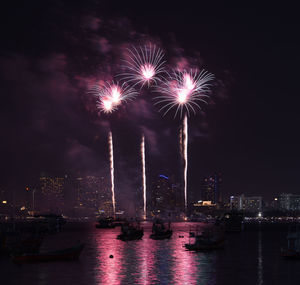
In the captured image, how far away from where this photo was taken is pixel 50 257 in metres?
92.5

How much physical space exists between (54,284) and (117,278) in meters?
9.49

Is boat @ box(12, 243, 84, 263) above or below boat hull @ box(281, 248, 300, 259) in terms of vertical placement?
above

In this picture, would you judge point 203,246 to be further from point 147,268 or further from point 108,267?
point 108,267

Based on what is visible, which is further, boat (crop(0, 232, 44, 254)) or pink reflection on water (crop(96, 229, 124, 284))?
boat (crop(0, 232, 44, 254))

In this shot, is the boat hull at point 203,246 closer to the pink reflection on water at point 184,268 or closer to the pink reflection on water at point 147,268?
the pink reflection on water at point 184,268

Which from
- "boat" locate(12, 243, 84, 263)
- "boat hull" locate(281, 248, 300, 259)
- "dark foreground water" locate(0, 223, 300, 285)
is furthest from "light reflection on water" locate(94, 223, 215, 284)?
"boat hull" locate(281, 248, 300, 259)

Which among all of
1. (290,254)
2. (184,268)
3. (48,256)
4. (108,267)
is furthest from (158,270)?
(290,254)

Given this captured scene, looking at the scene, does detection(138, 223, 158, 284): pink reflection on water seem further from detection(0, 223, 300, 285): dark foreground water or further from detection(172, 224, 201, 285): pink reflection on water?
detection(172, 224, 201, 285): pink reflection on water

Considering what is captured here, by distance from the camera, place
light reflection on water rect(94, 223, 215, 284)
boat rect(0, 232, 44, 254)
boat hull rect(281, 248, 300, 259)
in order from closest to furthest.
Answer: light reflection on water rect(94, 223, 215, 284), boat rect(0, 232, 44, 254), boat hull rect(281, 248, 300, 259)

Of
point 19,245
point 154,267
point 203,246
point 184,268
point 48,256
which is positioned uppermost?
point 19,245

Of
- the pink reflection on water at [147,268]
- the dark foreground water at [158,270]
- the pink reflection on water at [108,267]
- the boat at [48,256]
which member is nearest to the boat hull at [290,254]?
the dark foreground water at [158,270]

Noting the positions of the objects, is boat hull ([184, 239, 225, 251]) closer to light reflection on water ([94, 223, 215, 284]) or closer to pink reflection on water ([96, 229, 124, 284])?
light reflection on water ([94, 223, 215, 284])

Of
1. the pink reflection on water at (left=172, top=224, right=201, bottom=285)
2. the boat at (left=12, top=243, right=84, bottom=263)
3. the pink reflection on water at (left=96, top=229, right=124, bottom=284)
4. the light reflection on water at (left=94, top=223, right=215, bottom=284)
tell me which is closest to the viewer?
the pink reflection on water at (left=172, top=224, right=201, bottom=285)

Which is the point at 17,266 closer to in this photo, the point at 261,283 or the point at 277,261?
the point at 261,283
